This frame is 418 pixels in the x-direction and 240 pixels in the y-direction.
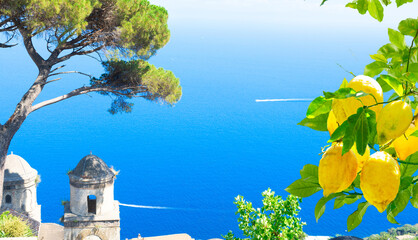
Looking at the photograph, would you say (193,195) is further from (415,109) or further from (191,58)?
(191,58)

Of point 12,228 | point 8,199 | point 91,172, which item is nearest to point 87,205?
point 91,172

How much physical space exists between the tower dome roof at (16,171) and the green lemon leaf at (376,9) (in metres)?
13.1

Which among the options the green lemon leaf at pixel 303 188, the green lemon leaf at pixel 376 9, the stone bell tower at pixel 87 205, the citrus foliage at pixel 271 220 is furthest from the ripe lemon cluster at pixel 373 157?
the stone bell tower at pixel 87 205

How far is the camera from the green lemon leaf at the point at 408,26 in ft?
1.94

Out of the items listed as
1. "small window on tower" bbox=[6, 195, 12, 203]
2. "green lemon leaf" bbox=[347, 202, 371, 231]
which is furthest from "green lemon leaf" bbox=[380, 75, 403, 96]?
"small window on tower" bbox=[6, 195, 12, 203]

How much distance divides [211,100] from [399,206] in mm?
52729

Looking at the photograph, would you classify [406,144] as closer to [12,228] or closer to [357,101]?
[357,101]

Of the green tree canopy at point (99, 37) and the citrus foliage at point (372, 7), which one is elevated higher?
the green tree canopy at point (99, 37)

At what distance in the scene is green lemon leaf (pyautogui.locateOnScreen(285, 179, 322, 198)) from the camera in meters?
0.62

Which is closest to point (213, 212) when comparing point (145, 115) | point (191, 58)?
point (145, 115)

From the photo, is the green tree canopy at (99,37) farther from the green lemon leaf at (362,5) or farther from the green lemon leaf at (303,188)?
the green lemon leaf at (303,188)

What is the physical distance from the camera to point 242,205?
5.50 metres

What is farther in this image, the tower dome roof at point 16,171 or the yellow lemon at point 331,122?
the tower dome roof at point 16,171

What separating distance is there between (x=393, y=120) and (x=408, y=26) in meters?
0.21
